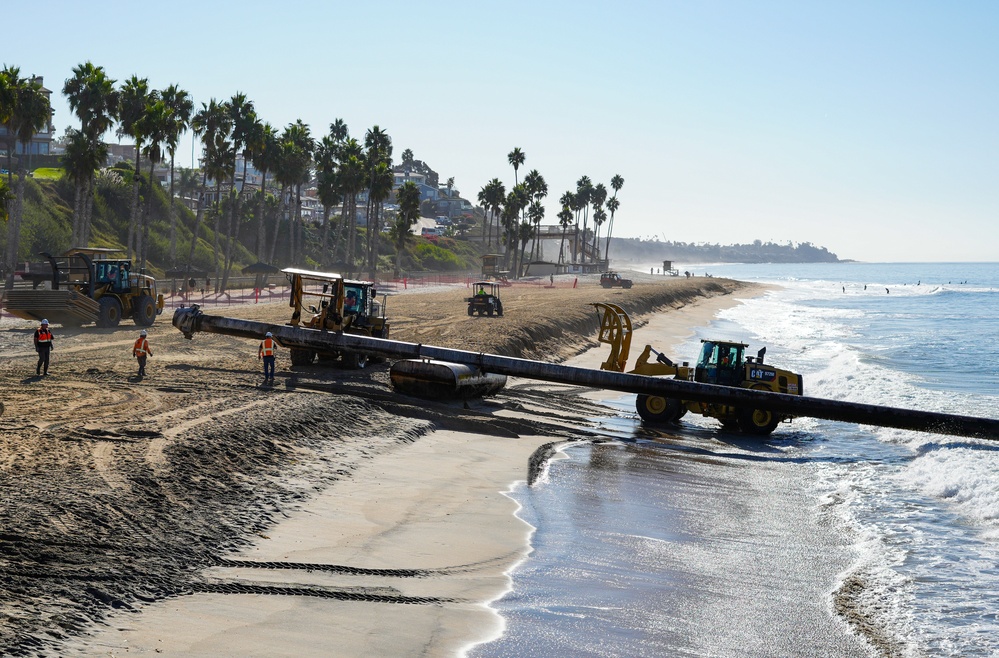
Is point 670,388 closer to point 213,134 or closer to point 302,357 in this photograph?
point 302,357

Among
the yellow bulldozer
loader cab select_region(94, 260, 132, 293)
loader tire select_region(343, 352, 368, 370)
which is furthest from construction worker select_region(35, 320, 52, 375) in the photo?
the yellow bulldozer

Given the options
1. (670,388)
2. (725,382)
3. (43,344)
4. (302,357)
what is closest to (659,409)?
(670,388)

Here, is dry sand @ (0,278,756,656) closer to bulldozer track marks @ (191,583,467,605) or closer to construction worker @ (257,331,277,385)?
bulldozer track marks @ (191,583,467,605)

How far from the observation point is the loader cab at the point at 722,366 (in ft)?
79.2

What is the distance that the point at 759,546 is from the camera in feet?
43.0

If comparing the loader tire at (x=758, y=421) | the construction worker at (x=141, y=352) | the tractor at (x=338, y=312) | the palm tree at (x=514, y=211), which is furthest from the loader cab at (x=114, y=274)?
the palm tree at (x=514, y=211)

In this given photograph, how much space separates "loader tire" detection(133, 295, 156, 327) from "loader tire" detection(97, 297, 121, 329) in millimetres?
929

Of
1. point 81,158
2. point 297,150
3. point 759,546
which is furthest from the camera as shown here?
point 297,150

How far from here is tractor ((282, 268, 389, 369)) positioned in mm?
26531

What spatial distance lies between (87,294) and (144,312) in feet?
7.85

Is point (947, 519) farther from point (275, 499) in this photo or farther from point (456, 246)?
point (456, 246)

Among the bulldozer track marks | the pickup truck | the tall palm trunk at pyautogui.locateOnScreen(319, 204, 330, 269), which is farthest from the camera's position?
the pickup truck

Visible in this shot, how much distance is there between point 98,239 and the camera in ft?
238

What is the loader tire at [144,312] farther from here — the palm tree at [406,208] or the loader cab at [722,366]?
the palm tree at [406,208]
